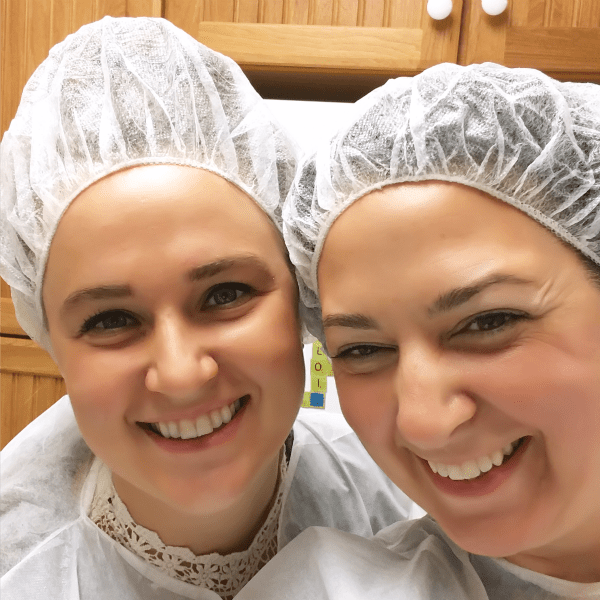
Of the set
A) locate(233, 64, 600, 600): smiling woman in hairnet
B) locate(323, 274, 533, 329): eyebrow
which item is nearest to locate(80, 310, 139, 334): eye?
locate(233, 64, 600, 600): smiling woman in hairnet

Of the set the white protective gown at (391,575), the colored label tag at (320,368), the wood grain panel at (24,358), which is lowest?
the wood grain panel at (24,358)

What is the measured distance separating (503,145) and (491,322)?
0.60ft

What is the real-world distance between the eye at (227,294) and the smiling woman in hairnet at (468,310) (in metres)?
0.13

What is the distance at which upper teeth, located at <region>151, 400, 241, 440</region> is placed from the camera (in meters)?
0.77

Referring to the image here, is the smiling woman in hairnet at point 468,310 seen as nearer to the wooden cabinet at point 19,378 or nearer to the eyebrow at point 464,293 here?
the eyebrow at point 464,293

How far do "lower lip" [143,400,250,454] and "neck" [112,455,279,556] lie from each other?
102 millimetres

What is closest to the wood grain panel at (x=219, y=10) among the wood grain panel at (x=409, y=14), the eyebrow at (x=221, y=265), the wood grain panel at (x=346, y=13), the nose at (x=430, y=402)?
the wood grain panel at (x=346, y=13)

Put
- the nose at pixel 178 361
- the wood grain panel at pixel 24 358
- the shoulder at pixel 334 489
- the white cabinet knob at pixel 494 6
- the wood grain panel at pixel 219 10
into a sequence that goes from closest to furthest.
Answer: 1. the nose at pixel 178 361
2. the shoulder at pixel 334 489
3. the white cabinet knob at pixel 494 6
4. the wood grain panel at pixel 219 10
5. the wood grain panel at pixel 24 358

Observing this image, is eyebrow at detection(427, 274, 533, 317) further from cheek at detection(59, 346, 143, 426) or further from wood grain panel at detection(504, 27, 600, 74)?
wood grain panel at detection(504, 27, 600, 74)

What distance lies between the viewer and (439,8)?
4.25 ft

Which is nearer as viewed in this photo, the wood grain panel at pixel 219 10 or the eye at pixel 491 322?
the eye at pixel 491 322

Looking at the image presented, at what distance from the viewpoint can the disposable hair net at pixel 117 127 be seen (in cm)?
76

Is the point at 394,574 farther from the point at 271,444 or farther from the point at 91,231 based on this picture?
the point at 91,231

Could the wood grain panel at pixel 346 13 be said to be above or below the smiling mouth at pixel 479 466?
above
